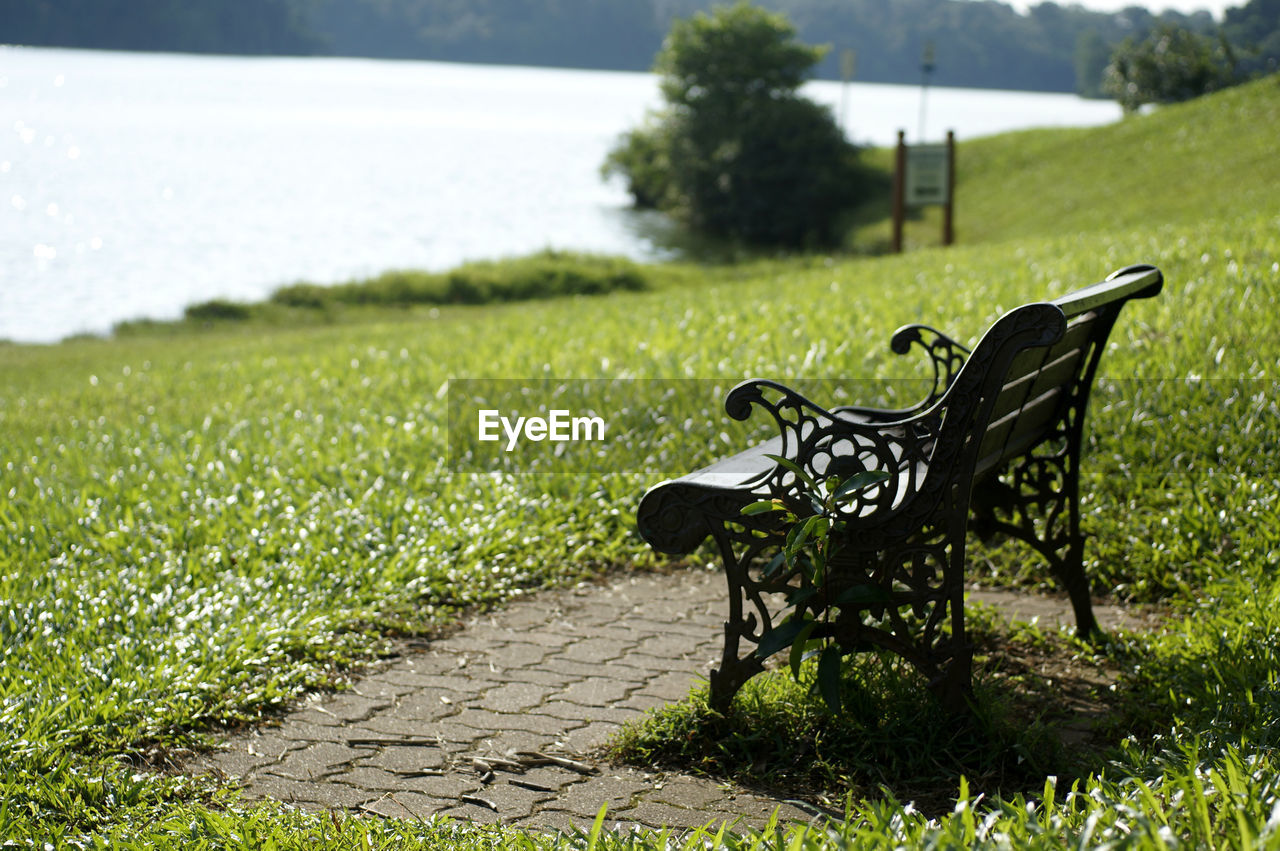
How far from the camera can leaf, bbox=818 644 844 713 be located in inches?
112

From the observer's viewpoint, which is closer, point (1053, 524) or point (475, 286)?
point (1053, 524)

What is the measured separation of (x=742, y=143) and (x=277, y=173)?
137 ft

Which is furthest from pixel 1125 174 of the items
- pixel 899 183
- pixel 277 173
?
pixel 277 173

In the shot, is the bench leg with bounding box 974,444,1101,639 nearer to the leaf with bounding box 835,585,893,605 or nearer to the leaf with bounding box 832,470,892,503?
the leaf with bounding box 835,585,893,605

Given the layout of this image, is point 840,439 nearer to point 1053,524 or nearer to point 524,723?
point 1053,524

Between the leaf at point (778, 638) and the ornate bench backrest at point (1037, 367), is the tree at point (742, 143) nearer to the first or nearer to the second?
the ornate bench backrest at point (1037, 367)

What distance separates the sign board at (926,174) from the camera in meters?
20.3

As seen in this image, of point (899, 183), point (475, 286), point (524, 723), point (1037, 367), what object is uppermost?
point (899, 183)

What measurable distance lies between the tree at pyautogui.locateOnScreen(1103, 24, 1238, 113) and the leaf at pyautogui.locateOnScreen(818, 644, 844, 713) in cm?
4819

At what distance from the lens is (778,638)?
2980 mm

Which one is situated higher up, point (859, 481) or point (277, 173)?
point (277, 173)

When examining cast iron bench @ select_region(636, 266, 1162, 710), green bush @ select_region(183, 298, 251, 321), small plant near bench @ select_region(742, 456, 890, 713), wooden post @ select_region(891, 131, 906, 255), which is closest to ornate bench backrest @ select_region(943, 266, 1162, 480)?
cast iron bench @ select_region(636, 266, 1162, 710)

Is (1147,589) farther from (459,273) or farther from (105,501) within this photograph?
(459,273)

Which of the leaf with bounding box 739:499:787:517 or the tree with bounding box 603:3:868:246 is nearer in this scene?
the leaf with bounding box 739:499:787:517
